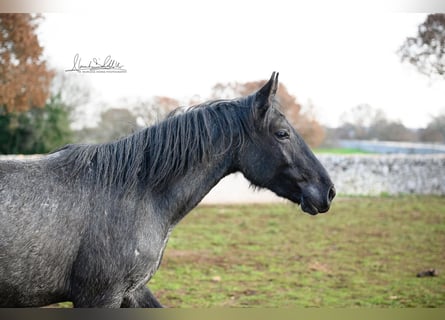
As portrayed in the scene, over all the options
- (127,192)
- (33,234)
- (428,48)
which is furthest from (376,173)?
(33,234)

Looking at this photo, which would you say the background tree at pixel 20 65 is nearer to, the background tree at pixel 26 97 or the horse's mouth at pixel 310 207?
the background tree at pixel 26 97

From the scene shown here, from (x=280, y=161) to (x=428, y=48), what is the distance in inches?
75.7

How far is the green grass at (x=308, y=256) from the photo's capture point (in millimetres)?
3178

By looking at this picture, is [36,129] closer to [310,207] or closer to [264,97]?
[264,97]

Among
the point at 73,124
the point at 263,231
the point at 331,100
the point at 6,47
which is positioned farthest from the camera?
Answer: the point at 263,231

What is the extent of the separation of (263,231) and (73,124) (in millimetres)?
2218

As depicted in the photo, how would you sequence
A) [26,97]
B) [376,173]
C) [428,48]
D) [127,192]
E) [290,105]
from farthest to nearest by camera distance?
[376,173]
[290,105]
[26,97]
[428,48]
[127,192]

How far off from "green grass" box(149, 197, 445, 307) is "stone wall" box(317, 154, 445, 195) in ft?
0.63

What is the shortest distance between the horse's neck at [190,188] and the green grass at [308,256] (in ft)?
4.55

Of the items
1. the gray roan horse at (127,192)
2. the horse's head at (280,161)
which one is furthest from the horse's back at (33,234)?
the horse's head at (280,161)

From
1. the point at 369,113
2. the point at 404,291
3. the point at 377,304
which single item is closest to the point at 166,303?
the point at 377,304

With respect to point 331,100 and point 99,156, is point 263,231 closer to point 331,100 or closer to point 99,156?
point 331,100

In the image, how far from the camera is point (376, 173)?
5.84 meters

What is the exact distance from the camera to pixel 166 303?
3.05 meters
